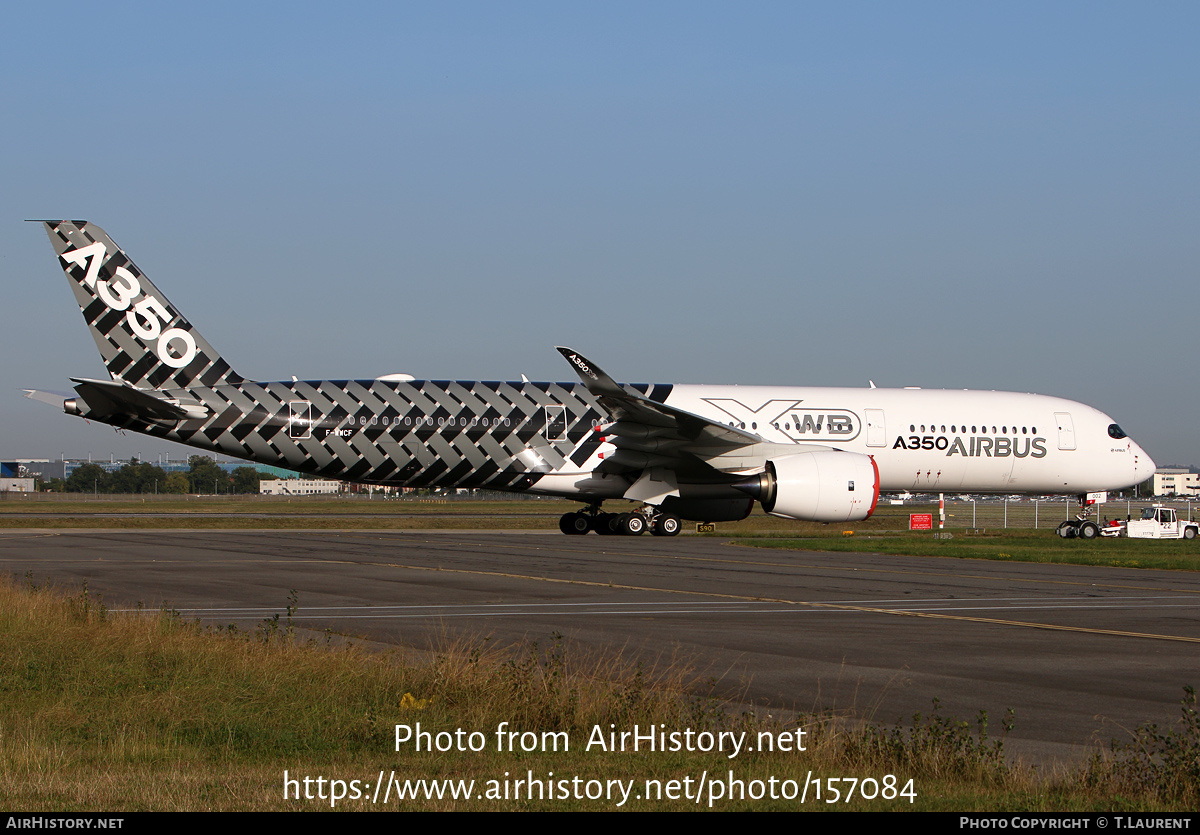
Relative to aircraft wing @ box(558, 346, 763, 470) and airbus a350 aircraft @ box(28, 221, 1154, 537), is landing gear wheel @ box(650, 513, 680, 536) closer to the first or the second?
airbus a350 aircraft @ box(28, 221, 1154, 537)

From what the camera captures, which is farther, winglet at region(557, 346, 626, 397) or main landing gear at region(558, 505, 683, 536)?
main landing gear at region(558, 505, 683, 536)

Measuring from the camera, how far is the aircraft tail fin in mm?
31766

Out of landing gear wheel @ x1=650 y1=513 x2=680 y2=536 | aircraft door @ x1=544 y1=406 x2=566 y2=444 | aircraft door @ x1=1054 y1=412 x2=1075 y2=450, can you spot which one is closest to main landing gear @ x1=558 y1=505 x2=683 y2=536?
landing gear wheel @ x1=650 y1=513 x2=680 y2=536

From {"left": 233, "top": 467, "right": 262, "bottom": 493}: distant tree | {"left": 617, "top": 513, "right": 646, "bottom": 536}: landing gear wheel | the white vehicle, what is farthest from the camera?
{"left": 233, "top": 467, "right": 262, "bottom": 493}: distant tree

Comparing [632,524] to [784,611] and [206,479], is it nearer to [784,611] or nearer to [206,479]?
[784,611]

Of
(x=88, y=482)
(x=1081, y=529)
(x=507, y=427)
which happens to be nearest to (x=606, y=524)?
(x=507, y=427)

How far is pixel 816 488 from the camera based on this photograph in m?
30.3

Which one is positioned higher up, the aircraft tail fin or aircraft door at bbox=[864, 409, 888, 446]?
the aircraft tail fin

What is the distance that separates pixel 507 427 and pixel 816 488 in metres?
8.23

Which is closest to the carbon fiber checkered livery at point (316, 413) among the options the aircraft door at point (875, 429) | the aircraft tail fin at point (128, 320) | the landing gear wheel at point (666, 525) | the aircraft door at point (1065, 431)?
the aircraft tail fin at point (128, 320)

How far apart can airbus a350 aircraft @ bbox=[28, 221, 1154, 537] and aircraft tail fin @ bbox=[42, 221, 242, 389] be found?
4cm

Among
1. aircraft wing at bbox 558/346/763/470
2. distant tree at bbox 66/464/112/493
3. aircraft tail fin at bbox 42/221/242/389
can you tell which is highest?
aircraft tail fin at bbox 42/221/242/389

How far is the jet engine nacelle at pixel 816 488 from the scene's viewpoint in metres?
30.4

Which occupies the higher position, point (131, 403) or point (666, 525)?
point (131, 403)
